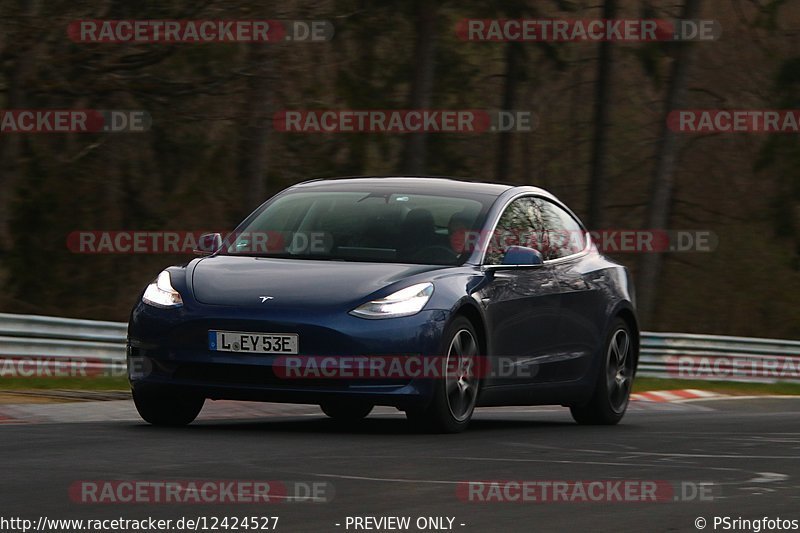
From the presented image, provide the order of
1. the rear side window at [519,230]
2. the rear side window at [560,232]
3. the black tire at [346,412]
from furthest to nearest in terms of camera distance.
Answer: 1. the rear side window at [560,232]
2. the black tire at [346,412]
3. the rear side window at [519,230]

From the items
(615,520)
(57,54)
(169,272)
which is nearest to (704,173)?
(57,54)

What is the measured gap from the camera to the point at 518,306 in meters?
10.8

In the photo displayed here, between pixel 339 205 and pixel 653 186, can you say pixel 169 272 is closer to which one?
pixel 339 205

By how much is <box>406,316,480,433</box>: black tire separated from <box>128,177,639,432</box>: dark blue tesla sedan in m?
0.01

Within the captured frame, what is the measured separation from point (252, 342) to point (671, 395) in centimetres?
949

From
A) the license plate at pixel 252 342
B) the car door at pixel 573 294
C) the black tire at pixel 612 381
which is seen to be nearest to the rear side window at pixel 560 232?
the car door at pixel 573 294

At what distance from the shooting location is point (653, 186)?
31188mm

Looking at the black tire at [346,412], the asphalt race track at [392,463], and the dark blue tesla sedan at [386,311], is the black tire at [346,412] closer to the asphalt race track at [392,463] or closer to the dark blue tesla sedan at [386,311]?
the dark blue tesla sedan at [386,311]

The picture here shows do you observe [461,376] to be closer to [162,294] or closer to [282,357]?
[282,357]

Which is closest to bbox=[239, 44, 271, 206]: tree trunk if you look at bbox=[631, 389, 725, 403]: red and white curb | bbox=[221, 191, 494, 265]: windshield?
bbox=[631, 389, 725, 403]: red and white curb

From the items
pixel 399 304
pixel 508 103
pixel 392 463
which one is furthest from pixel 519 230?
pixel 508 103

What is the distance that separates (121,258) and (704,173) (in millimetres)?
14686

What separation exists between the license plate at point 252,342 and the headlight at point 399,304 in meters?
0.39

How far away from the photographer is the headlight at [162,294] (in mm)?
9805
